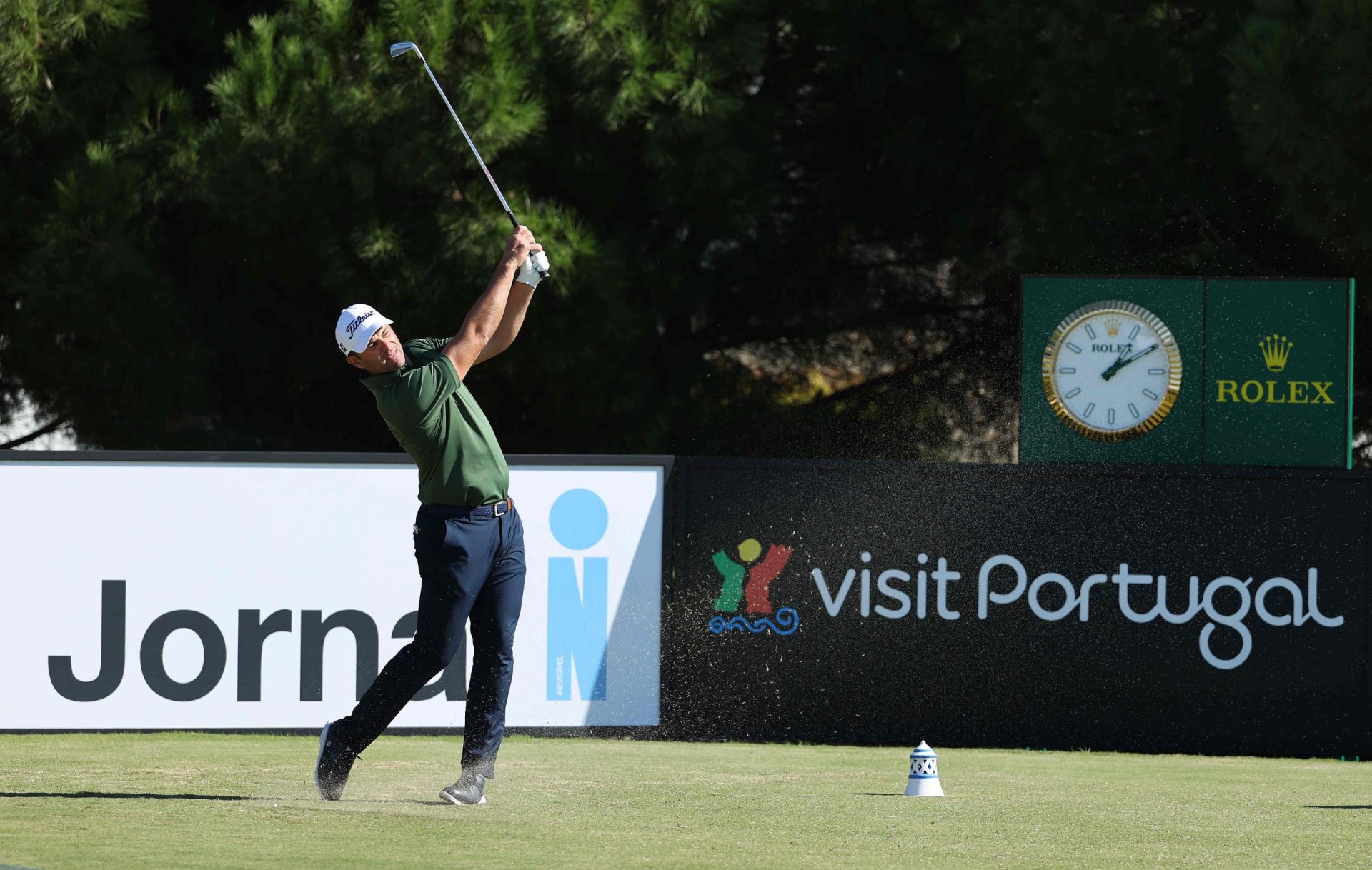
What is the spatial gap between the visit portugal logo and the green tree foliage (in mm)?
4881

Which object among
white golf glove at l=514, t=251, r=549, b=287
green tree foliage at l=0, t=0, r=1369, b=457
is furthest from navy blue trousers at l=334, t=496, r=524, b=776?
green tree foliage at l=0, t=0, r=1369, b=457

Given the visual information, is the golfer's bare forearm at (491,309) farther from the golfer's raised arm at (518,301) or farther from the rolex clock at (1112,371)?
the rolex clock at (1112,371)

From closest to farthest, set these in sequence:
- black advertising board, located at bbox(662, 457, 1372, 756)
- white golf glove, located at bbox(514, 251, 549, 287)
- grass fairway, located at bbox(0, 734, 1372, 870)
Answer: grass fairway, located at bbox(0, 734, 1372, 870) → white golf glove, located at bbox(514, 251, 549, 287) → black advertising board, located at bbox(662, 457, 1372, 756)

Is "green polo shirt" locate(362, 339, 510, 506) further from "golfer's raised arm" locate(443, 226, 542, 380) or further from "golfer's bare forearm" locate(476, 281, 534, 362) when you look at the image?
"golfer's bare forearm" locate(476, 281, 534, 362)

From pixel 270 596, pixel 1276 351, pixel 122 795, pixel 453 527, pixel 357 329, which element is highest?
pixel 1276 351

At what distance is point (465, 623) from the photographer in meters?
6.63

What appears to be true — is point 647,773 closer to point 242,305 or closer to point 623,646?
point 623,646

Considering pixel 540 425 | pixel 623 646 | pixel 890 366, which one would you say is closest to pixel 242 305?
pixel 540 425

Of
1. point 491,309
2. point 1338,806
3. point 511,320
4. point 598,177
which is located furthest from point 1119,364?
point 598,177

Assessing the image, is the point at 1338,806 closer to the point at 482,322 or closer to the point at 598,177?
the point at 482,322

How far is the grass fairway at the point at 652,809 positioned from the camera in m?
5.66

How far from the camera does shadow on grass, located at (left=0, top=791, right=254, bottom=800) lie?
681cm

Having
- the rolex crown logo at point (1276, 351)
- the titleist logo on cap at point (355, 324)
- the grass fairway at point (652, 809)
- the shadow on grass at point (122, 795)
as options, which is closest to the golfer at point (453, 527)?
the titleist logo on cap at point (355, 324)

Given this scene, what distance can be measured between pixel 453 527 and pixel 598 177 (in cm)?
928
